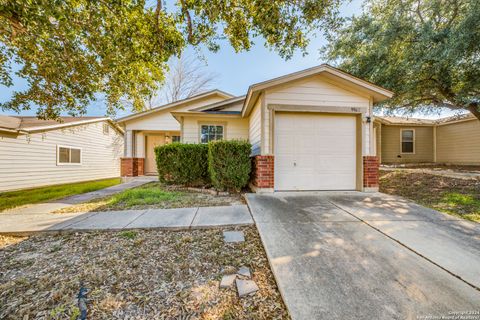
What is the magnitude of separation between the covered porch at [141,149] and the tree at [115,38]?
4699 millimetres

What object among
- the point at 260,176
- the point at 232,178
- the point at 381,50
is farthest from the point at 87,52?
the point at 381,50

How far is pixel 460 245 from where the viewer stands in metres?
2.65

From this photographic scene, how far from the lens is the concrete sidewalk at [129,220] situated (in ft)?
11.0

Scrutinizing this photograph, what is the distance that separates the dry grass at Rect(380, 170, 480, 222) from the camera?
4400mm

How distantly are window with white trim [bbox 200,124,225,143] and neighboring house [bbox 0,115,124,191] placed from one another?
16.8ft

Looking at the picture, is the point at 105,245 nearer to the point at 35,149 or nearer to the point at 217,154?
the point at 217,154

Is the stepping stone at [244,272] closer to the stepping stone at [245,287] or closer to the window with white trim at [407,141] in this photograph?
the stepping stone at [245,287]

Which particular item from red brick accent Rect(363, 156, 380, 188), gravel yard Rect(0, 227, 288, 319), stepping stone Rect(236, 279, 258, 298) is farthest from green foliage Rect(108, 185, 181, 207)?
red brick accent Rect(363, 156, 380, 188)

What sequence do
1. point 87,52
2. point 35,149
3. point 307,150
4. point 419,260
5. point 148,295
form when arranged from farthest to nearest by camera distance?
point 35,149
point 307,150
point 87,52
point 419,260
point 148,295

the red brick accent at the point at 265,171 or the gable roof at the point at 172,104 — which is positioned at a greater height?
the gable roof at the point at 172,104

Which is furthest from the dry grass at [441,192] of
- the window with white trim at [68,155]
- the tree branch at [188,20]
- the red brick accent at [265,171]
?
the window with white trim at [68,155]

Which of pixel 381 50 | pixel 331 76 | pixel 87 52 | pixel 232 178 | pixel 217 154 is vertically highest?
pixel 381 50

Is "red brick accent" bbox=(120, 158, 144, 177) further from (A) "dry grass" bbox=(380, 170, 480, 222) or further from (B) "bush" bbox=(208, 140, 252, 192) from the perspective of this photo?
(A) "dry grass" bbox=(380, 170, 480, 222)

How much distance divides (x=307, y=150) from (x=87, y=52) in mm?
6801
